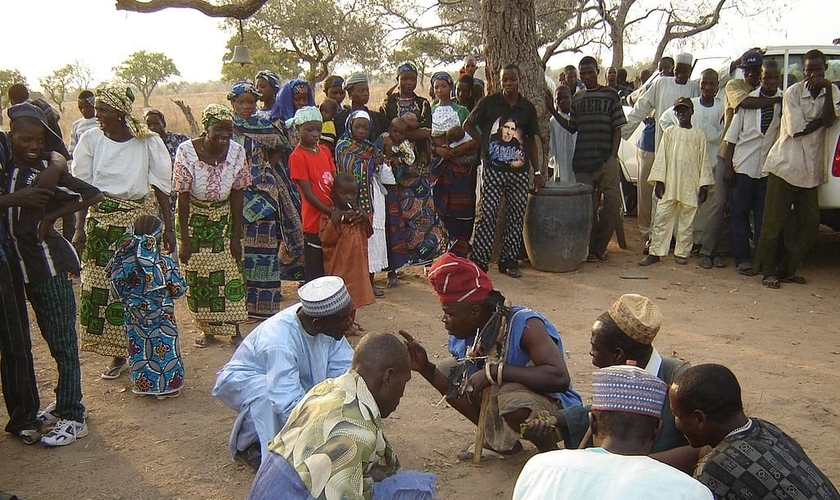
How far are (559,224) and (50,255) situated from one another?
4711 mm

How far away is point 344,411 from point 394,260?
4730 millimetres

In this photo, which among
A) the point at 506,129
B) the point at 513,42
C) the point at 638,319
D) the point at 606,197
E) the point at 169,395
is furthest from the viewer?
the point at 606,197

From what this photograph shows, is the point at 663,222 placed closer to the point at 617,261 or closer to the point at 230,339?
the point at 617,261

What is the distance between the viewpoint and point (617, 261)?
25.5 feet

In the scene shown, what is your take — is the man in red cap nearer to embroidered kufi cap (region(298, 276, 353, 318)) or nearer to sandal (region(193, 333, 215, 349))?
embroidered kufi cap (region(298, 276, 353, 318))

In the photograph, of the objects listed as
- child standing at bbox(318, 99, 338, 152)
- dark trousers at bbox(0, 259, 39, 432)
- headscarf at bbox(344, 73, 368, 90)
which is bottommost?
dark trousers at bbox(0, 259, 39, 432)

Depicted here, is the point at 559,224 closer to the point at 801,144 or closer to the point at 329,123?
the point at 801,144

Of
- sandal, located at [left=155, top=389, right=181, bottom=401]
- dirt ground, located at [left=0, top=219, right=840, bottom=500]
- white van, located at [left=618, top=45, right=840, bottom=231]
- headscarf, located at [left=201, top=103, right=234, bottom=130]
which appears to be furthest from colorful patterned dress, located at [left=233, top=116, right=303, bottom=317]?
white van, located at [left=618, top=45, right=840, bottom=231]

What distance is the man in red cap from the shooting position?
10.7 feet

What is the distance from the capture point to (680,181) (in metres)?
7.25

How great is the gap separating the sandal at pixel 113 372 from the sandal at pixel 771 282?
17.5 feet

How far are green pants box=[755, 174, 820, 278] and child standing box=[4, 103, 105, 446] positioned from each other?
5486 mm

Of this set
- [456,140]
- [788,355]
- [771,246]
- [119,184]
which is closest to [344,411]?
[119,184]

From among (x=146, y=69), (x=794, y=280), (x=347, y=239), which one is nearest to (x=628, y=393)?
(x=347, y=239)
